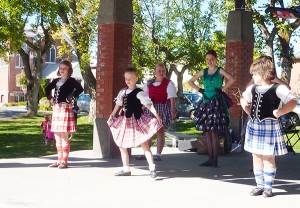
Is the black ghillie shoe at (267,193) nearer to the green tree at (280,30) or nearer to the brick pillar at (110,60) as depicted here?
the brick pillar at (110,60)

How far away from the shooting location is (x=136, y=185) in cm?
776

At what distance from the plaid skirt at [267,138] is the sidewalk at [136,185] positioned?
0.59m

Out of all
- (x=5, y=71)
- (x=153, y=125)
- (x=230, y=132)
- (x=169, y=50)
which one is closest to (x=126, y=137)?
(x=153, y=125)

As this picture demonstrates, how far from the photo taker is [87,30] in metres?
28.8

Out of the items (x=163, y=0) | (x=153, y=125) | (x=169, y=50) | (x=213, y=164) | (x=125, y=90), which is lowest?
(x=213, y=164)

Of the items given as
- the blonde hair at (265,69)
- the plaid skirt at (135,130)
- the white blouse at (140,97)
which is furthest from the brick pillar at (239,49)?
the blonde hair at (265,69)

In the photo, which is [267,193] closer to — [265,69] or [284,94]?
[284,94]

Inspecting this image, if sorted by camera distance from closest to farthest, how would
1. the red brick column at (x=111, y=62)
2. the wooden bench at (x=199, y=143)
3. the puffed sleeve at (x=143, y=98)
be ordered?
1. the puffed sleeve at (x=143, y=98)
2. the red brick column at (x=111, y=62)
3. the wooden bench at (x=199, y=143)

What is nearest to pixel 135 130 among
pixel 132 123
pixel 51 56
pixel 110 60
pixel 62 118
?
pixel 132 123

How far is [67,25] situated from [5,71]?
131 feet

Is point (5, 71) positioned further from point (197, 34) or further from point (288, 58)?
point (288, 58)

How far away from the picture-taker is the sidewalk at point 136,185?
6509mm

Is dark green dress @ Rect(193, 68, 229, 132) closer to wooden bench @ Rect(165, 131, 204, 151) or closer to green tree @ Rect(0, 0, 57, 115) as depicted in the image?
wooden bench @ Rect(165, 131, 204, 151)

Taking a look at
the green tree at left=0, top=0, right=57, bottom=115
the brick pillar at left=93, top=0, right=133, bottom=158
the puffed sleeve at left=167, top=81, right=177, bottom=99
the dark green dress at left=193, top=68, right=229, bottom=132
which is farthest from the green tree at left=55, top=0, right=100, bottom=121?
the dark green dress at left=193, top=68, right=229, bottom=132
